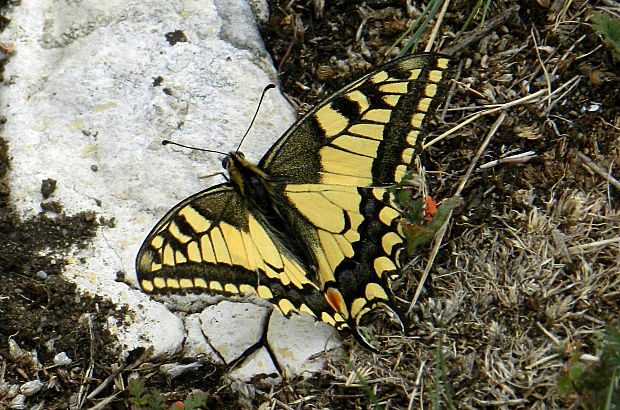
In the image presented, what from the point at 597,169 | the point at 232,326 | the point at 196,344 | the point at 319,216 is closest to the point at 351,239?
the point at 319,216

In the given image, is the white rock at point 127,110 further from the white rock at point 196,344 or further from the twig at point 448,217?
the twig at point 448,217

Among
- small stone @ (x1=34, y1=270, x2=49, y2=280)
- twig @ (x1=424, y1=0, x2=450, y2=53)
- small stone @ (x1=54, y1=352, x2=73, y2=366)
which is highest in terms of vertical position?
twig @ (x1=424, y1=0, x2=450, y2=53)

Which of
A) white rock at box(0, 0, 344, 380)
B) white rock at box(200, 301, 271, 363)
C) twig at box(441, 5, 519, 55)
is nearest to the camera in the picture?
white rock at box(200, 301, 271, 363)

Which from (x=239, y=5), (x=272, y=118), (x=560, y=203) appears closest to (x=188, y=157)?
(x=272, y=118)

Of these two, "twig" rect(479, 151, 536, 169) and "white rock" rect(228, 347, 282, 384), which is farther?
"twig" rect(479, 151, 536, 169)

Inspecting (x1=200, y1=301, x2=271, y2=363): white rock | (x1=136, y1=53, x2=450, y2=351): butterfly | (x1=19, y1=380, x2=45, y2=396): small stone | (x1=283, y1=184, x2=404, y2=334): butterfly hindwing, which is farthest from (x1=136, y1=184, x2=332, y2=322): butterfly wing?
(x1=19, y1=380, x2=45, y2=396): small stone

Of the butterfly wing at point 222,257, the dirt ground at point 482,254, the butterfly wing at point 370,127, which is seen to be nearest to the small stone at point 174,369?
the dirt ground at point 482,254

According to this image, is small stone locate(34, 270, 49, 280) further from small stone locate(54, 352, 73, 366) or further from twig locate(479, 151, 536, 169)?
twig locate(479, 151, 536, 169)
